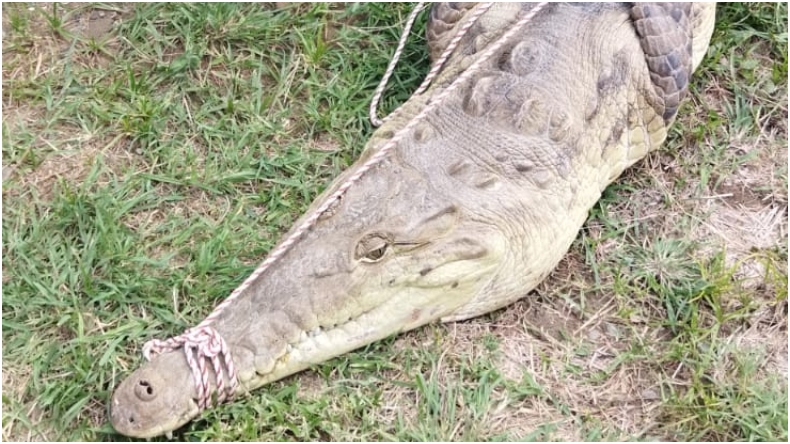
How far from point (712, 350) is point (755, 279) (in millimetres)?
410

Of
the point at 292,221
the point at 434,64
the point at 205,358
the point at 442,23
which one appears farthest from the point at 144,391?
the point at 442,23

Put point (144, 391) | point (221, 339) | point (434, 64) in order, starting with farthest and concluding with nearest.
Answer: point (434, 64) → point (221, 339) → point (144, 391)

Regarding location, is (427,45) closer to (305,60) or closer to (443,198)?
(305,60)

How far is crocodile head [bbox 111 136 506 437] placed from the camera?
320 centimetres

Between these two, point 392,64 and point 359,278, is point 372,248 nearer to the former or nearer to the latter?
point 359,278

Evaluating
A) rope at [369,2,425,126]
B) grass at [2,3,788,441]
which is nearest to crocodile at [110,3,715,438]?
grass at [2,3,788,441]

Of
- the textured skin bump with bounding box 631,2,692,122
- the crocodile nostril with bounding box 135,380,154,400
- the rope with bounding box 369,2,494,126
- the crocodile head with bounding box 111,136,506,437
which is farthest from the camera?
the rope with bounding box 369,2,494,126

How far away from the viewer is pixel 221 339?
3.16 m

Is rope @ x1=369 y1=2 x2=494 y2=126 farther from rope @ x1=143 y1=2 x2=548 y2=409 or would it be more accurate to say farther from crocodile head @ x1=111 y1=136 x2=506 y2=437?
crocodile head @ x1=111 y1=136 x2=506 y2=437

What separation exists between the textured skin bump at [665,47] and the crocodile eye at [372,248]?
1249 mm

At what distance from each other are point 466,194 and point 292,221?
2.59 feet

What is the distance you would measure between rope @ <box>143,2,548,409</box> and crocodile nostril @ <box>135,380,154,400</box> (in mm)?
136

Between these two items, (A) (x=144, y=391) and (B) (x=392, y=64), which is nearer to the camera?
(A) (x=144, y=391)

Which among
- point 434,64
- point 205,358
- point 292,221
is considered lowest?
point 292,221
